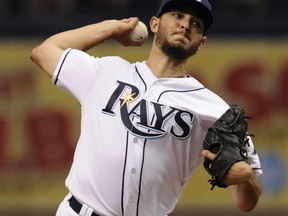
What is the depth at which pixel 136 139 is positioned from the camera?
4.09 m

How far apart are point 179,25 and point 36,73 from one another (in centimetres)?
470

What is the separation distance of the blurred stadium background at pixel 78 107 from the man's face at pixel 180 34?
4365 millimetres

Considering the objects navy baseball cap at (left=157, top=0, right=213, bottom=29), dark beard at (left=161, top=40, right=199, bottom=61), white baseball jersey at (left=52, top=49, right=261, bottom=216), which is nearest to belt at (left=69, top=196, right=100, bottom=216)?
white baseball jersey at (left=52, top=49, right=261, bottom=216)

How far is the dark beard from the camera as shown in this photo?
13.8ft

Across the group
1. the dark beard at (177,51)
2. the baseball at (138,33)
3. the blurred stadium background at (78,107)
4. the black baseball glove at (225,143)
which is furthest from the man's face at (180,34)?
the blurred stadium background at (78,107)

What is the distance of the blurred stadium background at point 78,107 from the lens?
28.5 feet

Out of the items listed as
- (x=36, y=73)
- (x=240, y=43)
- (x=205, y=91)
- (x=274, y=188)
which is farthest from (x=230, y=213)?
(x=205, y=91)

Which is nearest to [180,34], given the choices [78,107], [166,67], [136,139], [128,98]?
[166,67]

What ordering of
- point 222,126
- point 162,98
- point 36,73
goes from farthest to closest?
point 36,73 < point 162,98 < point 222,126

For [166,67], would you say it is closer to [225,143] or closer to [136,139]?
[136,139]

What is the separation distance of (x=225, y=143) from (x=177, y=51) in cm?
58

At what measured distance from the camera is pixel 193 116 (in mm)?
4105

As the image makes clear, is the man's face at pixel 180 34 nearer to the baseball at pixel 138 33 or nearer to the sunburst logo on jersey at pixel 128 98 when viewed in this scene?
the baseball at pixel 138 33

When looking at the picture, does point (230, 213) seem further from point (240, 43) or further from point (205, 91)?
point (205, 91)
